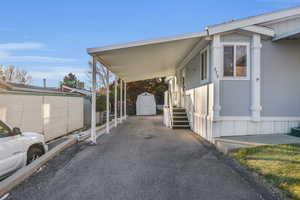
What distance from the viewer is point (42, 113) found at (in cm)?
735

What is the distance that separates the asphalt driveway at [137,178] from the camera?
3.01m

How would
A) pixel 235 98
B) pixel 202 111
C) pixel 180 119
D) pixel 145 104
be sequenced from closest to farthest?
pixel 235 98
pixel 202 111
pixel 180 119
pixel 145 104

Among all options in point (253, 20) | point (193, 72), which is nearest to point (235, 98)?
point (253, 20)

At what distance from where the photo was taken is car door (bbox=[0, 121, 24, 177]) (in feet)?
11.5

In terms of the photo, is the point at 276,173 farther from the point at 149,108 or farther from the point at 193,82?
the point at 149,108

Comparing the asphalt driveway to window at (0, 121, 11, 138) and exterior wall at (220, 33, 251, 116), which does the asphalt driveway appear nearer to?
window at (0, 121, 11, 138)

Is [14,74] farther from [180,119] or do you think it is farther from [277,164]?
[277,164]

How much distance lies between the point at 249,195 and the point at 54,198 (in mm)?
2822

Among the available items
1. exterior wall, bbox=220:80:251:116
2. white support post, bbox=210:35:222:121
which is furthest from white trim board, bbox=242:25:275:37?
exterior wall, bbox=220:80:251:116

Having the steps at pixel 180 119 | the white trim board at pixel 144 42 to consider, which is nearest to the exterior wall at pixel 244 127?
the white trim board at pixel 144 42

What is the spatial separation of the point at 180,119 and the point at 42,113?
254 inches

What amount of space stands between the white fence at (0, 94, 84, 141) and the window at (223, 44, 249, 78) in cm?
657

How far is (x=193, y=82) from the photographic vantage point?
32.8 ft

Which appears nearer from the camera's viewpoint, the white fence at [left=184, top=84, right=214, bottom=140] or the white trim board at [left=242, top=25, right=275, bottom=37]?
the white trim board at [left=242, top=25, right=275, bottom=37]
